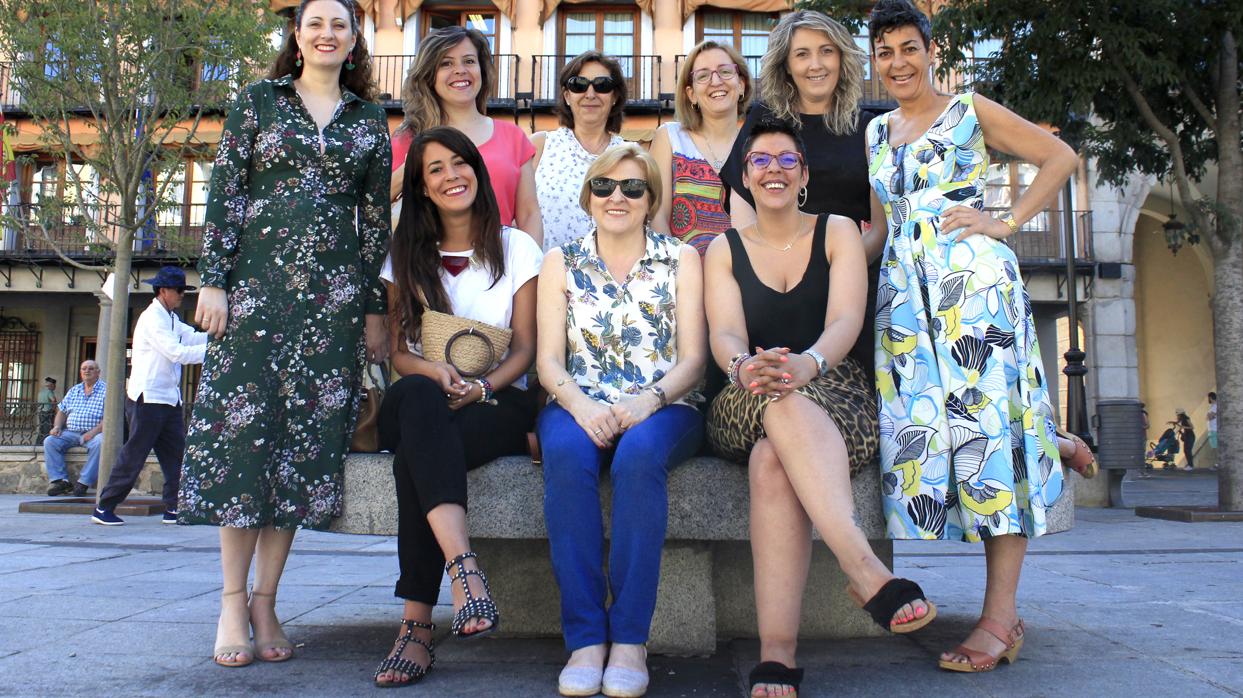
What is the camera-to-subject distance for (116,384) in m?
10.1

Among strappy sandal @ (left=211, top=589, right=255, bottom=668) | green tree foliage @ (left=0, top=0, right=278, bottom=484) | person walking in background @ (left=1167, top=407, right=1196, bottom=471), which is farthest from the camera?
person walking in background @ (left=1167, top=407, right=1196, bottom=471)

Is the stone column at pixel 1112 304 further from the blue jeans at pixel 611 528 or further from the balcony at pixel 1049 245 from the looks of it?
the blue jeans at pixel 611 528

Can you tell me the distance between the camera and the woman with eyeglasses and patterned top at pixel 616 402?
8.91 feet

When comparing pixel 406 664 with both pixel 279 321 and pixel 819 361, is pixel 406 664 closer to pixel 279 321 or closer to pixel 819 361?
pixel 279 321

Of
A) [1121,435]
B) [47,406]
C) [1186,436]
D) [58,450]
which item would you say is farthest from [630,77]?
[1186,436]

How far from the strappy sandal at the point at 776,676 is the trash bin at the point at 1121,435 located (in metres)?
10.3

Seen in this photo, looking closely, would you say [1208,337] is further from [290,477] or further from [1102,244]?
[290,477]

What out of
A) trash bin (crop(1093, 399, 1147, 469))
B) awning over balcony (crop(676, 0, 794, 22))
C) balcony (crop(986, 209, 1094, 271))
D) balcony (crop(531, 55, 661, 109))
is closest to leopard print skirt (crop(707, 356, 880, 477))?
trash bin (crop(1093, 399, 1147, 469))

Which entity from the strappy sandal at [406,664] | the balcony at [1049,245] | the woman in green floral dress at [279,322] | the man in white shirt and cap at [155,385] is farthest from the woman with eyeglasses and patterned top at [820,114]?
the balcony at [1049,245]

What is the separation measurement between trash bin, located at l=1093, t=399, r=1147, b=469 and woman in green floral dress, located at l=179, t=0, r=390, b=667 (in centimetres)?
1054

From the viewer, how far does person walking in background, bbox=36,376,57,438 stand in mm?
19609

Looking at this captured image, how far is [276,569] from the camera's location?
325cm

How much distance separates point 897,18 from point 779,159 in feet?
2.34

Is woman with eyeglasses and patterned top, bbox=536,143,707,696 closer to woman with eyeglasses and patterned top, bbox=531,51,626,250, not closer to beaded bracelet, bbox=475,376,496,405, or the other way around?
beaded bracelet, bbox=475,376,496,405
